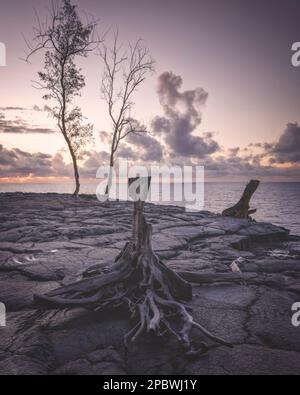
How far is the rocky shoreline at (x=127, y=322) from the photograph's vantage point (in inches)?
118

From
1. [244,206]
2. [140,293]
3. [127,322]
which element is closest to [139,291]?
[140,293]

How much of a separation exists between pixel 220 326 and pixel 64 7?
2168 centimetres

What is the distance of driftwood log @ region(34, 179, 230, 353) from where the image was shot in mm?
3635

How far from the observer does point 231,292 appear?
4.89 metres

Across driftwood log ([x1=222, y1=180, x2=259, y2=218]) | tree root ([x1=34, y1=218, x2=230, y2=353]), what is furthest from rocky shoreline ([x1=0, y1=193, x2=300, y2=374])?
driftwood log ([x1=222, y1=180, x2=259, y2=218])

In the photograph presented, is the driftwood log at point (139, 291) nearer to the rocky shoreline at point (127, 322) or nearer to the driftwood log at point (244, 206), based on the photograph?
the rocky shoreline at point (127, 322)

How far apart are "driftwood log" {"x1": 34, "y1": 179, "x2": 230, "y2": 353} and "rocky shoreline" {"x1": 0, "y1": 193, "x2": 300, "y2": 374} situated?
180 millimetres

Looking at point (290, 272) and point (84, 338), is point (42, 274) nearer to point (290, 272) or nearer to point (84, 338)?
point (84, 338)

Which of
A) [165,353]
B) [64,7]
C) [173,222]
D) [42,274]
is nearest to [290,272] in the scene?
[165,353]

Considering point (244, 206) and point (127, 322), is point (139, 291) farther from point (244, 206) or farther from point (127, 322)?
point (244, 206)

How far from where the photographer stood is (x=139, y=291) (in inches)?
161

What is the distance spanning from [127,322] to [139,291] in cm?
44

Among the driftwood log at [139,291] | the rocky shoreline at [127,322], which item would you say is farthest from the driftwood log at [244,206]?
the driftwood log at [139,291]

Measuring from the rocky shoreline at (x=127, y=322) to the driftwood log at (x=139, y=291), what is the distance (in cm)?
18
